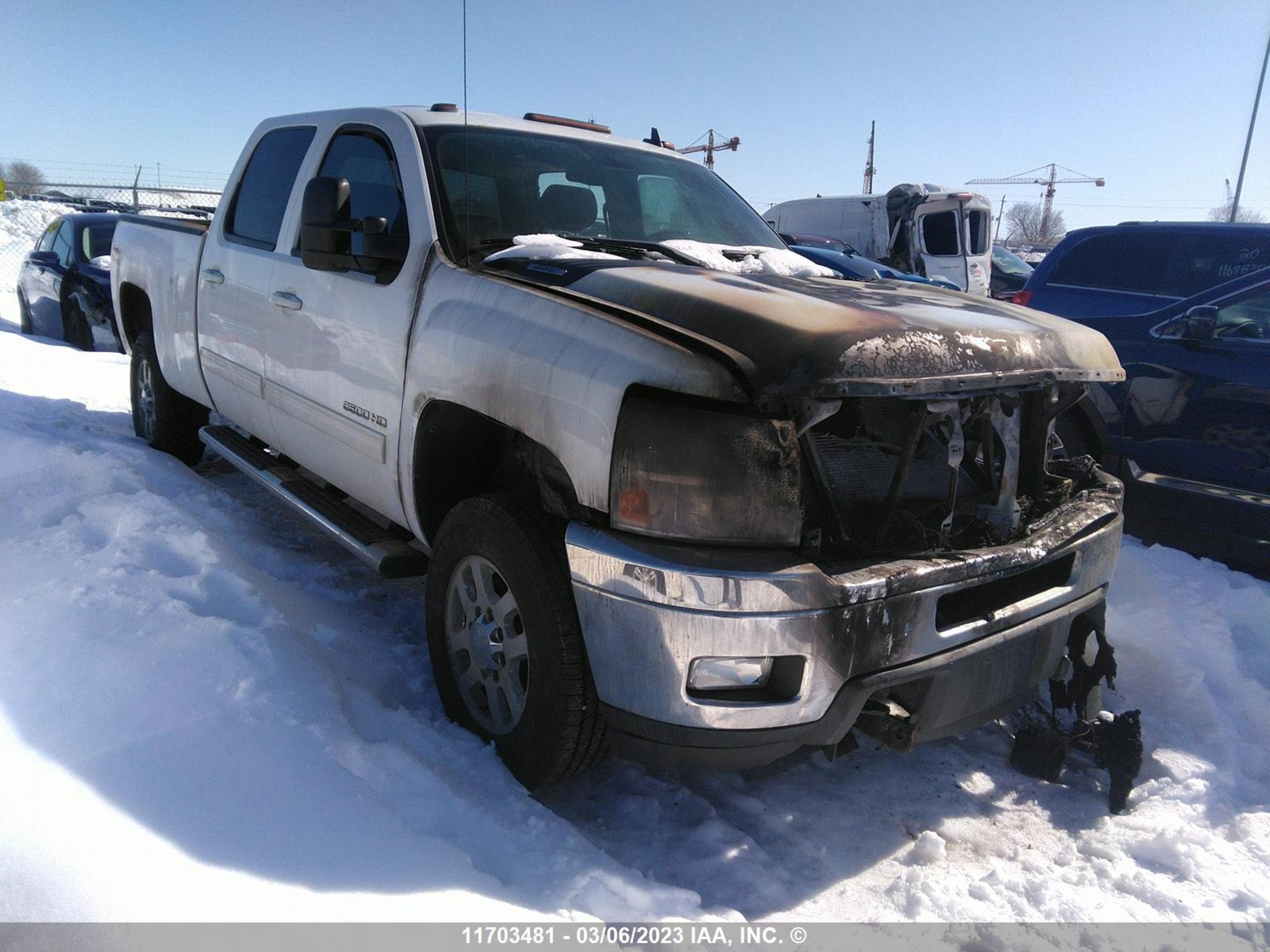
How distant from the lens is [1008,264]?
19688 millimetres

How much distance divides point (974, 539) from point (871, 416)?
18.0 inches

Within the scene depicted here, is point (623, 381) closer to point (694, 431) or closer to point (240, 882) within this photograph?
point (694, 431)

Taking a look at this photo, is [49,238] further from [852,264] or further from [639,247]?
[639,247]

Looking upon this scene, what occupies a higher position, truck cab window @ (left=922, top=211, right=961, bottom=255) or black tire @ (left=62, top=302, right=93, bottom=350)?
truck cab window @ (left=922, top=211, right=961, bottom=255)

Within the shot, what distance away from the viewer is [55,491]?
343 centimetres

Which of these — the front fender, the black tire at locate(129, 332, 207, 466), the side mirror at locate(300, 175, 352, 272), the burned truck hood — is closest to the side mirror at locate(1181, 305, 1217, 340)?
the burned truck hood

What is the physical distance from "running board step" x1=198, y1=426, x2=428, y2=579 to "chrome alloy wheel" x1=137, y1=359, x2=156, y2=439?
930 millimetres

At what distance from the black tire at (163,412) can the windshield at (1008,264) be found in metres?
17.3

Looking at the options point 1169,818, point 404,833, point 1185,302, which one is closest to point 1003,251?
point 1185,302

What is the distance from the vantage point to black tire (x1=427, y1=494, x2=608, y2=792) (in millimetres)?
2342

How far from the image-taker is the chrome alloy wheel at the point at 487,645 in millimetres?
2580

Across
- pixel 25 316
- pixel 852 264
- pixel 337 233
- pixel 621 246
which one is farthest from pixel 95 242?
pixel 852 264

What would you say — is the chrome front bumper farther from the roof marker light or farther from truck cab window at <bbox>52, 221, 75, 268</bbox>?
truck cab window at <bbox>52, 221, 75, 268</bbox>

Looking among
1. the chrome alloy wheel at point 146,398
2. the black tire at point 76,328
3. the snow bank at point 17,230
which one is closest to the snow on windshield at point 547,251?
the chrome alloy wheel at point 146,398
